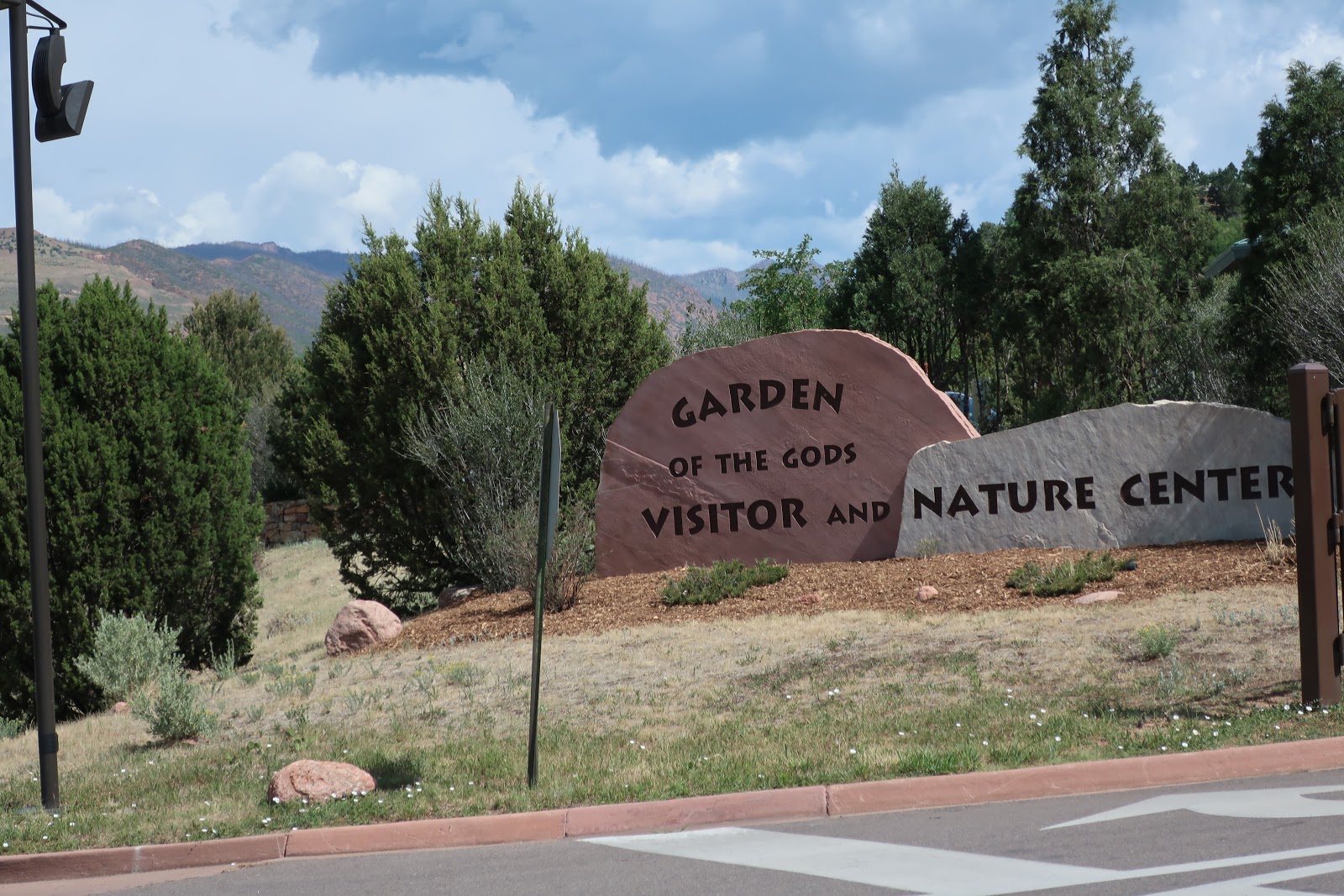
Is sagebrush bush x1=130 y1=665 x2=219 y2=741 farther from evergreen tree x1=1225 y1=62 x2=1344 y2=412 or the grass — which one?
evergreen tree x1=1225 y1=62 x2=1344 y2=412

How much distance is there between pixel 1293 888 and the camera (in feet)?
14.5

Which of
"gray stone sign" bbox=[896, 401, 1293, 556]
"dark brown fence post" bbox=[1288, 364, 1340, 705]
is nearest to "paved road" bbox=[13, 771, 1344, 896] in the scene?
"dark brown fence post" bbox=[1288, 364, 1340, 705]

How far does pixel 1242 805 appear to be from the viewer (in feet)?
19.0

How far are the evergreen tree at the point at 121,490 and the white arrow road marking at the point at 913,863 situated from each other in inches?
340

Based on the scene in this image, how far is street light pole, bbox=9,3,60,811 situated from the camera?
7.37 m

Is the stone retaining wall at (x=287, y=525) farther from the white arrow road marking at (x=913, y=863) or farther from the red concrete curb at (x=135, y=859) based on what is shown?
the white arrow road marking at (x=913, y=863)

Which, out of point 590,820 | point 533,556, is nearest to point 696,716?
point 590,820

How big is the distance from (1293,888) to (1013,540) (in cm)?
941

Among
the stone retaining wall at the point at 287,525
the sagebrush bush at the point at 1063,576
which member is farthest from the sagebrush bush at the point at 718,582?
the stone retaining wall at the point at 287,525

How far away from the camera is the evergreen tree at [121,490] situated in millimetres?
12641

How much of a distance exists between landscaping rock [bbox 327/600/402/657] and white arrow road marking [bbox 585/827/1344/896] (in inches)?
311

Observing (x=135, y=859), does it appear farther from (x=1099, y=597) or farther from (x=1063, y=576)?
(x=1063, y=576)

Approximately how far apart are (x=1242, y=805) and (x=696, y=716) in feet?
11.9

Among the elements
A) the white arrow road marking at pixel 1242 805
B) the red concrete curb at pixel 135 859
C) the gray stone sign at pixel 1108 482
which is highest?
the gray stone sign at pixel 1108 482
